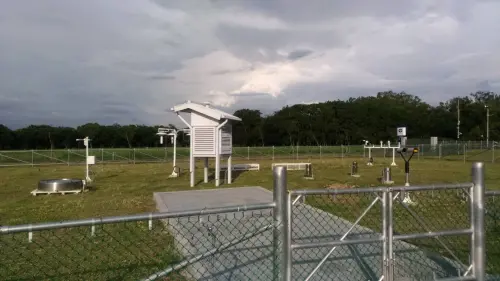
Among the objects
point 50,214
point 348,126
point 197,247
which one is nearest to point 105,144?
point 348,126

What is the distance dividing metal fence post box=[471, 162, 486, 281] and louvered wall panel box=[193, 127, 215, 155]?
42.9 feet

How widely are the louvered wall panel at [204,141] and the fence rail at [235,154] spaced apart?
19.3 m

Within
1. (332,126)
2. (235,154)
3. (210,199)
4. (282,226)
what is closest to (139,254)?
(282,226)

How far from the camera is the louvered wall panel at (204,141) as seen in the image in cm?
1639

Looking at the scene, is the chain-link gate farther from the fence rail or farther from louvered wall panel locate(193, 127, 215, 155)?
the fence rail

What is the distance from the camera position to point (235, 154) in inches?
1882

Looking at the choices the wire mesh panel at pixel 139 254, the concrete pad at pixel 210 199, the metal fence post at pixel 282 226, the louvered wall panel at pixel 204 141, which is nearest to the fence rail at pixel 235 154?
the louvered wall panel at pixel 204 141

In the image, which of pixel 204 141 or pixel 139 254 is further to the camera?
pixel 204 141

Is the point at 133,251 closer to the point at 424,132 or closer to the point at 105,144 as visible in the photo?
the point at 105,144

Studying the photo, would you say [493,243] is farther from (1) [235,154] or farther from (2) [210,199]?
(1) [235,154]

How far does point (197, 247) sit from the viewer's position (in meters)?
5.96

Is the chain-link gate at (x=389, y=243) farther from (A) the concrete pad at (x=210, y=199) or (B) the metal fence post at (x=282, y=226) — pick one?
(A) the concrete pad at (x=210, y=199)

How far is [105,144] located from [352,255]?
87448 millimetres

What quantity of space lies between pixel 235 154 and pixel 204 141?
1237 inches
